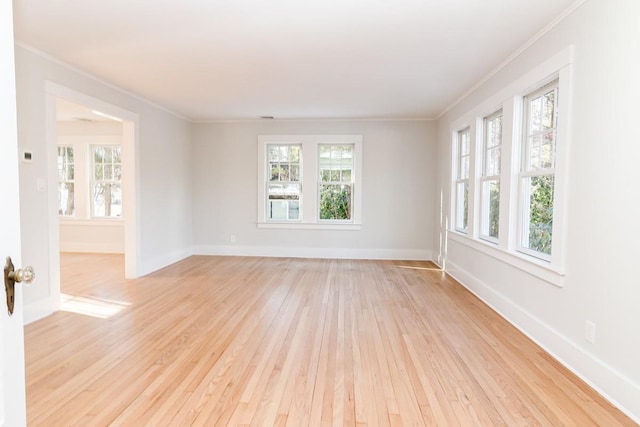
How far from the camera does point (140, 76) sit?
4172 mm

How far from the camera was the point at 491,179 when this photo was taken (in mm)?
4082

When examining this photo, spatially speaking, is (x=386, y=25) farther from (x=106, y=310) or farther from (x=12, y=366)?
(x=106, y=310)

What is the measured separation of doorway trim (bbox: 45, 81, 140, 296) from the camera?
143 inches

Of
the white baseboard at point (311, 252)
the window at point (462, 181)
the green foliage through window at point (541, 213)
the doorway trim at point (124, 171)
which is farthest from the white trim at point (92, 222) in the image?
the green foliage through window at point (541, 213)

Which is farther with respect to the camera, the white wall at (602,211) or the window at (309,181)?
the window at (309,181)

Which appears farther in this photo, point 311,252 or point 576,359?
point 311,252

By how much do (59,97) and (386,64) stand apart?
11.2 ft

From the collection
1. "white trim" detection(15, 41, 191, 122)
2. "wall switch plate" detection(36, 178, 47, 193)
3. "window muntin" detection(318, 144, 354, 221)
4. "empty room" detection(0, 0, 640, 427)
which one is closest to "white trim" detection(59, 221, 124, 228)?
"empty room" detection(0, 0, 640, 427)

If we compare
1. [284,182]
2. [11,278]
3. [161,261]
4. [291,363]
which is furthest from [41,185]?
[284,182]

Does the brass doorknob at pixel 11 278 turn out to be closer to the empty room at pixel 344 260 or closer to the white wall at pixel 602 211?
the empty room at pixel 344 260

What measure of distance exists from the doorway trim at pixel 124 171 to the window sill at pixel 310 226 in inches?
90.7

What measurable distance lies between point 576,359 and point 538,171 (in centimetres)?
147

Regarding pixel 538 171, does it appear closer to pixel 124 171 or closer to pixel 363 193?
pixel 363 193

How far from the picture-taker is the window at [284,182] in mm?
6746
